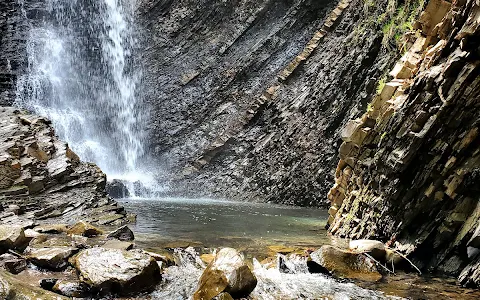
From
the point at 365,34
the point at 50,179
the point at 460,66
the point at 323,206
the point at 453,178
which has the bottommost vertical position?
the point at 323,206

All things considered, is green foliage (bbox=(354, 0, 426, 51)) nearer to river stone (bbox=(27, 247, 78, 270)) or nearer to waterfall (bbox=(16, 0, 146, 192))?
river stone (bbox=(27, 247, 78, 270))

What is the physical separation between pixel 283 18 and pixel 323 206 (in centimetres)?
1555

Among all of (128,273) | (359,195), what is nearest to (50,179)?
(128,273)

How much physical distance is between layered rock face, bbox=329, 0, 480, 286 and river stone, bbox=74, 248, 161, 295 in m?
5.62

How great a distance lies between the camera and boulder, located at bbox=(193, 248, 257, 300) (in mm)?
6117

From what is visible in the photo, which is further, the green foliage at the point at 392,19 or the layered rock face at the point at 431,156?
the green foliage at the point at 392,19

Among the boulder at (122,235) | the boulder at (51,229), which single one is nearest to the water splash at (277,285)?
the boulder at (122,235)

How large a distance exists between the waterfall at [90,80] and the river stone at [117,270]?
2134 centimetres

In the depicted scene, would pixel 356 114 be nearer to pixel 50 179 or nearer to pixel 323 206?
pixel 323 206

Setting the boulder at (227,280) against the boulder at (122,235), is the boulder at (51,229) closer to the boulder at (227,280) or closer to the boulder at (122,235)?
the boulder at (122,235)

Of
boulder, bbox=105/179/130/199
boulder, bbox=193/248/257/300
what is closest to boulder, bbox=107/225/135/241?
boulder, bbox=193/248/257/300

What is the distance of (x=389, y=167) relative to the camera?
994cm

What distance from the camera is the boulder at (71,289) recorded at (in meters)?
6.04

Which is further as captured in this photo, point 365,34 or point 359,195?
point 365,34
